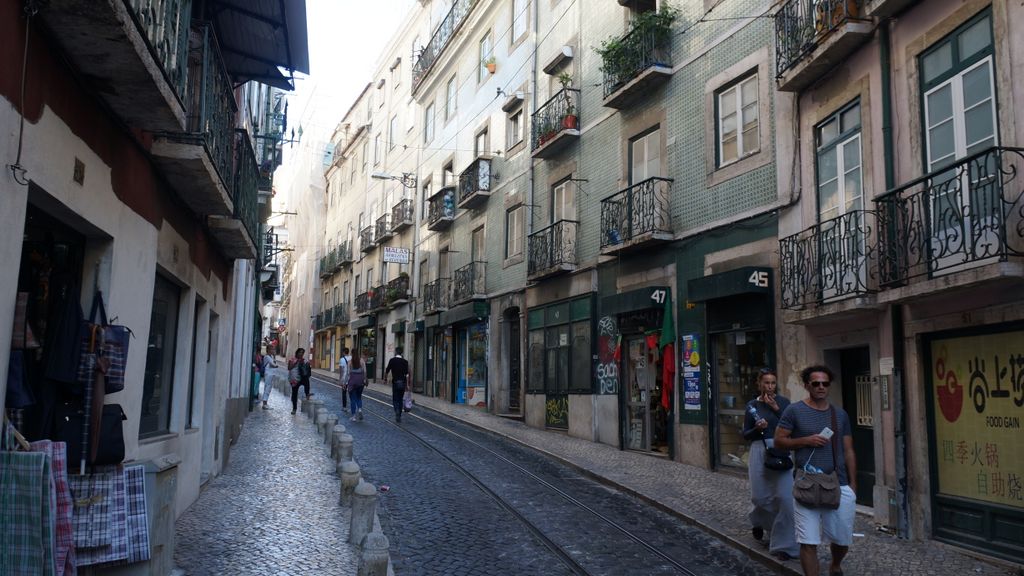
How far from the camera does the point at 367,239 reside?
124 ft

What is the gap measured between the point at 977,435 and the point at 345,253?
124 feet

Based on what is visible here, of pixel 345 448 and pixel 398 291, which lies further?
pixel 398 291

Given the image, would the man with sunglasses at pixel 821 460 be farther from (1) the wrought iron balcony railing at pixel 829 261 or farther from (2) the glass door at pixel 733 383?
(2) the glass door at pixel 733 383

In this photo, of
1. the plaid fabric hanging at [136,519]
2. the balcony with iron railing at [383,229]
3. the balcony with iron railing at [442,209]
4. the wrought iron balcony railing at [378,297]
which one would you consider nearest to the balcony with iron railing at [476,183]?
the balcony with iron railing at [442,209]

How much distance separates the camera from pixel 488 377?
75.8 ft

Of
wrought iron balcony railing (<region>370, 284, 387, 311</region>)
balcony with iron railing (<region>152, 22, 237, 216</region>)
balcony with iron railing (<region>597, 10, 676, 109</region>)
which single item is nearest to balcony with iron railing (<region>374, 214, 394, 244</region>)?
wrought iron balcony railing (<region>370, 284, 387, 311</region>)

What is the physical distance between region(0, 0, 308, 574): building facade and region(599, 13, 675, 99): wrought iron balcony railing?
7045 millimetres

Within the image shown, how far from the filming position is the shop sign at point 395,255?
95.7 feet

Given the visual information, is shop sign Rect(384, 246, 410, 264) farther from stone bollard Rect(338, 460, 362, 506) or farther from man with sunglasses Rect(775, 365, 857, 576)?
man with sunglasses Rect(775, 365, 857, 576)

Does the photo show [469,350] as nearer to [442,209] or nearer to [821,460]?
[442,209]

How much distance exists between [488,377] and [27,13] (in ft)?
63.9

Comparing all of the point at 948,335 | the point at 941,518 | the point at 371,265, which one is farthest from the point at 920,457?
the point at 371,265

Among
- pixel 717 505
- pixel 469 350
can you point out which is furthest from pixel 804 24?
pixel 469 350

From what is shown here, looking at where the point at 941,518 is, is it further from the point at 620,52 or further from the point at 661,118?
the point at 620,52
